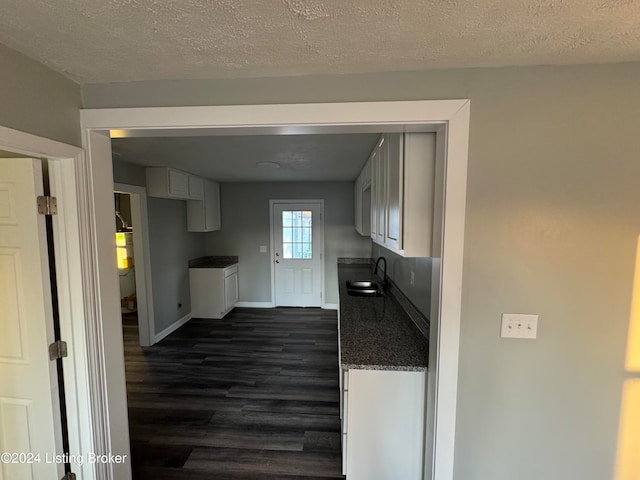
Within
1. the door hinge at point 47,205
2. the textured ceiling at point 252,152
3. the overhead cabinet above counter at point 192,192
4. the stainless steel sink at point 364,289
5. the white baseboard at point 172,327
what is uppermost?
the textured ceiling at point 252,152

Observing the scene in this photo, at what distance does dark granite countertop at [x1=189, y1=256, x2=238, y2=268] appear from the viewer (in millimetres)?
4812

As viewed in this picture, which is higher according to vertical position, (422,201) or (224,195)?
(224,195)

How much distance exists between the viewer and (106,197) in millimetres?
1468

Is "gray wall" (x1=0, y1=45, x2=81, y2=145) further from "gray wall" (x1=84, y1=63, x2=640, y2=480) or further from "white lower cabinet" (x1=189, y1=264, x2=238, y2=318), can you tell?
"white lower cabinet" (x1=189, y1=264, x2=238, y2=318)

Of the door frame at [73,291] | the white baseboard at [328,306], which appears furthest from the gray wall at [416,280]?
the white baseboard at [328,306]

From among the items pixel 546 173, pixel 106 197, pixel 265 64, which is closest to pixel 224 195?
pixel 106 197

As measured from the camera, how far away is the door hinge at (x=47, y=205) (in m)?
1.30

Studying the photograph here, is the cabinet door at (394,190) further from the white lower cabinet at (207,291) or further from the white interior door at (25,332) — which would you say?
the white lower cabinet at (207,291)

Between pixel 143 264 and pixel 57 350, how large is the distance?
2471 millimetres

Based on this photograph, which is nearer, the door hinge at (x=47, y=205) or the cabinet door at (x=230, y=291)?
the door hinge at (x=47, y=205)

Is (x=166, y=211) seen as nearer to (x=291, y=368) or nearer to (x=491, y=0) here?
(x=291, y=368)

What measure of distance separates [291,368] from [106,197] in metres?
2.52

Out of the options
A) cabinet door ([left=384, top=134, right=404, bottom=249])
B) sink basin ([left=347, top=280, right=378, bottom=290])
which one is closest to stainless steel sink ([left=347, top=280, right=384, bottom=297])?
sink basin ([left=347, top=280, right=378, bottom=290])

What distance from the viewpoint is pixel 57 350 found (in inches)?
54.4
